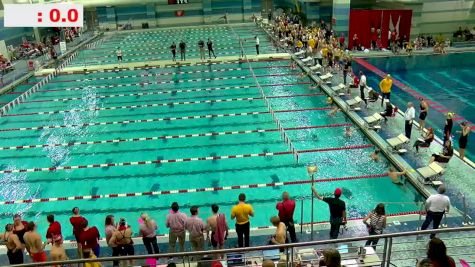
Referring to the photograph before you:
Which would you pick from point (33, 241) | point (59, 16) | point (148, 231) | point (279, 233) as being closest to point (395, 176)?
point (279, 233)

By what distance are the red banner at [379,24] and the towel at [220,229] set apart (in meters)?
19.9

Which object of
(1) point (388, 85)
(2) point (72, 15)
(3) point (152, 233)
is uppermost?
(2) point (72, 15)

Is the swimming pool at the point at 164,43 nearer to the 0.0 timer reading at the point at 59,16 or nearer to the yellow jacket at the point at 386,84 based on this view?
the yellow jacket at the point at 386,84

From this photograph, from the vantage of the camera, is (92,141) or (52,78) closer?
(92,141)

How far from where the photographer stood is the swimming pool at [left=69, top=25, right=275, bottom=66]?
2561 centimetres

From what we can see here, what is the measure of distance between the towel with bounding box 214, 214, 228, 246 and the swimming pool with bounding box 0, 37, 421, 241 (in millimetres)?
1879

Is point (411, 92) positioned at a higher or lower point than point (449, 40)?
lower

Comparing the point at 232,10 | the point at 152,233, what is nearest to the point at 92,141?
the point at 152,233

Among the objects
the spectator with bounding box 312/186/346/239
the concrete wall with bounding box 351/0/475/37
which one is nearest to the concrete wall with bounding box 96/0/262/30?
the concrete wall with bounding box 351/0/475/37

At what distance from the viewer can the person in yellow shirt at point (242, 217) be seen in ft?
22.5

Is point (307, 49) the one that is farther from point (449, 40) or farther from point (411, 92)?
point (449, 40)

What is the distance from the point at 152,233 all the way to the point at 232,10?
116 feet

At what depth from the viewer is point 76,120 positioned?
50.5ft

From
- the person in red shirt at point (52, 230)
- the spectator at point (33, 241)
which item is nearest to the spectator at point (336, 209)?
the person in red shirt at point (52, 230)
